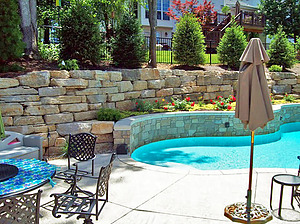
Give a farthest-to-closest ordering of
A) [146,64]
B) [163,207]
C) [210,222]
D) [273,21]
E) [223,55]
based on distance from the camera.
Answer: [273,21] → [223,55] → [146,64] → [163,207] → [210,222]

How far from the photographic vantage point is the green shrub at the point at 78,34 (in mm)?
8125

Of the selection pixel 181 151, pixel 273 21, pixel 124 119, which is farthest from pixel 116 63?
pixel 273 21

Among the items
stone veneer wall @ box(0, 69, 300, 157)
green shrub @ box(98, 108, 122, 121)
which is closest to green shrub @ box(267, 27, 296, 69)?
stone veneer wall @ box(0, 69, 300, 157)

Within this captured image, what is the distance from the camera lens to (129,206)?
385 cm

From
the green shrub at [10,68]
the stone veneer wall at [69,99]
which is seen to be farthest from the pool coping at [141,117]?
the green shrub at [10,68]

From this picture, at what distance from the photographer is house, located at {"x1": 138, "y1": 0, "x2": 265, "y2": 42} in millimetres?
18781

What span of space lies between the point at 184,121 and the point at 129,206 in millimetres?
5329

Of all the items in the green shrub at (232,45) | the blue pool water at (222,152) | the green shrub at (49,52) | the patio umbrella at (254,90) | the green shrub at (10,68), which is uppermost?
the green shrub at (232,45)

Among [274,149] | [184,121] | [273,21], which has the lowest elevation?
[274,149]

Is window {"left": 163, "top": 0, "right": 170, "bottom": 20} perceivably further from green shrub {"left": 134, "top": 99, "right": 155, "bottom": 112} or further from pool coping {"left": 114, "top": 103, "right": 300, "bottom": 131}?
green shrub {"left": 134, "top": 99, "right": 155, "bottom": 112}

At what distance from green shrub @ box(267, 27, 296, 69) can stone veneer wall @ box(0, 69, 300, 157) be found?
24.3 ft

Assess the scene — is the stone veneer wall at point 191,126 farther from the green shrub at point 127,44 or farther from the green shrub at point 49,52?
the green shrub at point 49,52

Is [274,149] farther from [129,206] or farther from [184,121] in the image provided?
[129,206]

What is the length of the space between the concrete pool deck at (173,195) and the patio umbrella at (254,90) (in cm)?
63
